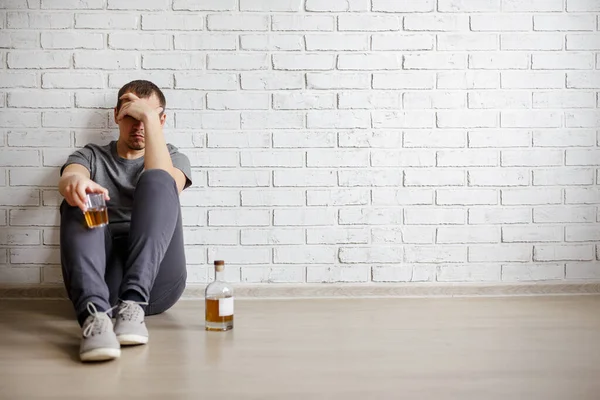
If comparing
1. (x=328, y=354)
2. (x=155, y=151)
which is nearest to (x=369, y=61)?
(x=155, y=151)

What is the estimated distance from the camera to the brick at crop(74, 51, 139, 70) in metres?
2.92

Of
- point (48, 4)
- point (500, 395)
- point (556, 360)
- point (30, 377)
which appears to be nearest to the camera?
point (500, 395)

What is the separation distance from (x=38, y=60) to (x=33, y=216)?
0.69 metres

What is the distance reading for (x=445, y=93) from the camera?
3012mm

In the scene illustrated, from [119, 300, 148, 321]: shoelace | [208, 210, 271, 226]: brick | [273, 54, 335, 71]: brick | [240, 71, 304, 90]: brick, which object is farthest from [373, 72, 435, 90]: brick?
[119, 300, 148, 321]: shoelace

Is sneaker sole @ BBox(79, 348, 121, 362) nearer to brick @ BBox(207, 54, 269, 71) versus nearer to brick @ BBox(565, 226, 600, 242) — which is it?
brick @ BBox(207, 54, 269, 71)

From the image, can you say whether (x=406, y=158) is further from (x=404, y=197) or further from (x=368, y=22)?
(x=368, y=22)

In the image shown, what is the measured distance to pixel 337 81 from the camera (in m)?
2.98

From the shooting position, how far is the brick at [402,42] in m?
2.98

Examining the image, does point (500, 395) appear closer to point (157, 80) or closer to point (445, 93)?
point (445, 93)

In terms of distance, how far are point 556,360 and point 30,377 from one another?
1527mm

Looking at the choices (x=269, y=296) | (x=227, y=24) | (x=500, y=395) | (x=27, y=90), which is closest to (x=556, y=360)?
(x=500, y=395)

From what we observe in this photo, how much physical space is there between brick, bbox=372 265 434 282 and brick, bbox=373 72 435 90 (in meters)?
0.82

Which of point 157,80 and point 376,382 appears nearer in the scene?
point 376,382
